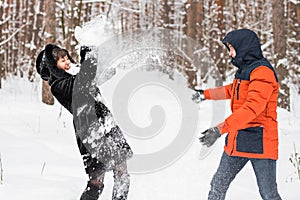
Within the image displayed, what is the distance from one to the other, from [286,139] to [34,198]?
176 inches

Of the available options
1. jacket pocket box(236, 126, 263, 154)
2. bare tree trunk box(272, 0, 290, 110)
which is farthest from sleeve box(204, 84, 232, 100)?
bare tree trunk box(272, 0, 290, 110)

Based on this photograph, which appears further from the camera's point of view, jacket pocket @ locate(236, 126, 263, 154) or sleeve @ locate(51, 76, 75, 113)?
sleeve @ locate(51, 76, 75, 113)

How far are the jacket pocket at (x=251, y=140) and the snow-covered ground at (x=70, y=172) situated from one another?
145 centimetres

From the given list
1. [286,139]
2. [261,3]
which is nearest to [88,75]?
[286,139]

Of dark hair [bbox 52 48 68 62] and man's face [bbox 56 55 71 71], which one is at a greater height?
dark hair [bbox 52 48 68 62]

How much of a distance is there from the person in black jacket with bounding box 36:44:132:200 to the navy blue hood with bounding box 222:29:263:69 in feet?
3.51

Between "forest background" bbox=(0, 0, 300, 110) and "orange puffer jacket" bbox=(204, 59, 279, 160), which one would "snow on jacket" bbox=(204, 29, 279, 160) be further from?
"forest background" bbox=(0, 0, 300, 110)

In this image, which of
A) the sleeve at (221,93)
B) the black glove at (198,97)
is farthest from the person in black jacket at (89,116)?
the sleeve at (221,93)

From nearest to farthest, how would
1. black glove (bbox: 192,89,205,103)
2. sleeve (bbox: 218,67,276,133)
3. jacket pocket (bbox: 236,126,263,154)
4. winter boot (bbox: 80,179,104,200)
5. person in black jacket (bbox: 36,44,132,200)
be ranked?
sleeve (bbox: 218,67,276,133) → jacket pocket (bbox: 236,126,263,154) → person in black jacket (bbox: 36,44,132,200) → winter boot (bbox: 80,179,104,200) → black glove (bbox: 192,89,205,103)

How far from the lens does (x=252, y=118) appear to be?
9.20ft

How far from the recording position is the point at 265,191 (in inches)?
118

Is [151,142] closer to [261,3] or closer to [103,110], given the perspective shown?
[103,110]

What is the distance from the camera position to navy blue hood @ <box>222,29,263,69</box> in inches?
117

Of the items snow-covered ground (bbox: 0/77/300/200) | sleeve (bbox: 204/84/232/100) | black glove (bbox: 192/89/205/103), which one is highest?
sleeve (bbox: 204/84/232/100)
